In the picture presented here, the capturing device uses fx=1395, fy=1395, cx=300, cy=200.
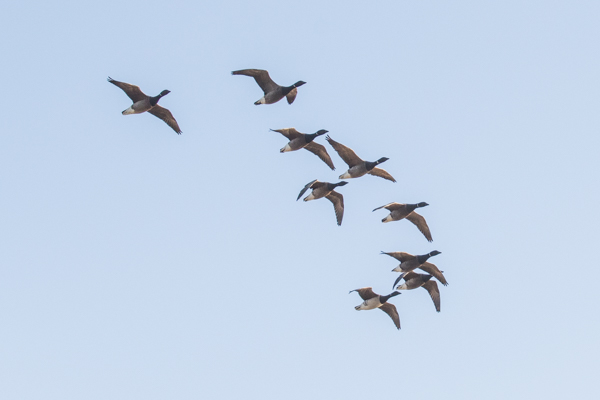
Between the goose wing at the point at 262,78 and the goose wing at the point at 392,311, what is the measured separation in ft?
37.5

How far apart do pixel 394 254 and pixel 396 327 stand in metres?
4.19

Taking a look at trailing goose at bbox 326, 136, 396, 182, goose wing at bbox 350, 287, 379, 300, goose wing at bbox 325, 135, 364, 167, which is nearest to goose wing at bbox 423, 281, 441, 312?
goose wing at bbox 350, 287, 379, 300

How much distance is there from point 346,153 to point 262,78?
502 cm

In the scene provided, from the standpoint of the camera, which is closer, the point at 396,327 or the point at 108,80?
the point at 108,80

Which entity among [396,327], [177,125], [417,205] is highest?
[177,125]

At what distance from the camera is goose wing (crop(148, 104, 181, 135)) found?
6281cm

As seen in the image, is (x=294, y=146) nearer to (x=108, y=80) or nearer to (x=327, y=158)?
(x=327, y=158)

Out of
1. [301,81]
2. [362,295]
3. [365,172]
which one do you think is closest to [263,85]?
[301,81]

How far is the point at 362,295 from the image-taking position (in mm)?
63250

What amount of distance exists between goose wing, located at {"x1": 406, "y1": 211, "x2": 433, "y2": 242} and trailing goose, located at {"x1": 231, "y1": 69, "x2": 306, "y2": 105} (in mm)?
7829

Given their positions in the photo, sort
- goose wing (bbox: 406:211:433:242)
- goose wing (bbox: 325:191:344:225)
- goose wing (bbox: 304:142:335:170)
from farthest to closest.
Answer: goose wing (bbox: 325:191:344:225) → goose wing (bbox: 406:211:433:242) → goose wing (bbox: 304:142:335:170)

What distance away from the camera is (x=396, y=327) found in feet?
213

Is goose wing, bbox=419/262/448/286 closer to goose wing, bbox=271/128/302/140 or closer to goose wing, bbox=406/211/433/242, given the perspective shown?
goose wing, bbox=406/211/433/242

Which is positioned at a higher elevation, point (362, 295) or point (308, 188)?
point (308, 188)
